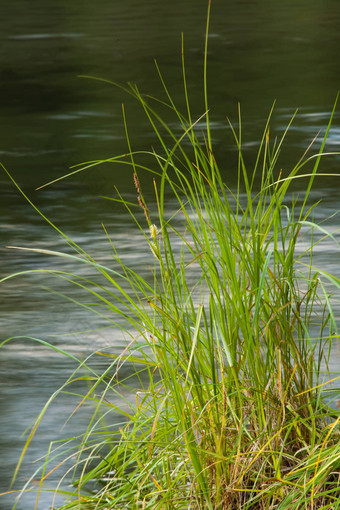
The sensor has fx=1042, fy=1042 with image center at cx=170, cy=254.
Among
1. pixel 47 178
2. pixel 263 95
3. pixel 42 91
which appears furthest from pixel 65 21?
pixel 47 178

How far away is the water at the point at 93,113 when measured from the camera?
3.65 m

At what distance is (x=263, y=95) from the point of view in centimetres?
823

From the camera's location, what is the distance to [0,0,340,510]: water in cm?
365

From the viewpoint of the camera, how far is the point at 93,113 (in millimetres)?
7844

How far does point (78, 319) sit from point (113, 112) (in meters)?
4.15

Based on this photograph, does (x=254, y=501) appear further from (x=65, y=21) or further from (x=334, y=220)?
(x=65, y=21)

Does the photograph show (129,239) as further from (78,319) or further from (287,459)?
(287,459)

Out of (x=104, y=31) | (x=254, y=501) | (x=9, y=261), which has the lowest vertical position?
(x=254, y=501)

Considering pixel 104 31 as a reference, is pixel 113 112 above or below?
below

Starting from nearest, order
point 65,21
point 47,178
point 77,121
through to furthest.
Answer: point 47,178, point 77,121, point 65,21

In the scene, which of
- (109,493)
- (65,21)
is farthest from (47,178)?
(65,21)

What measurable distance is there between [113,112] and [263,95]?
123cm

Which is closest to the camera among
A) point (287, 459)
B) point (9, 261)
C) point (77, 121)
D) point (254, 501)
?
point (254, 501)

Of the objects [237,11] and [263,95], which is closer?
[263,95]
